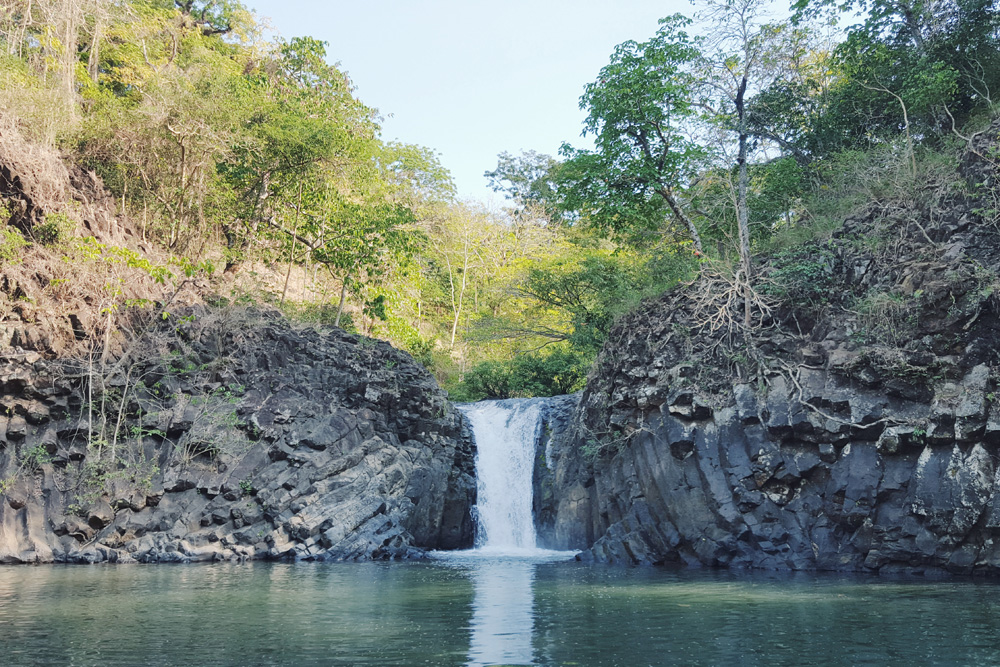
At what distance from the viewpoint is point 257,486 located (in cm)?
1836

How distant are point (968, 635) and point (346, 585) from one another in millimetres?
8825

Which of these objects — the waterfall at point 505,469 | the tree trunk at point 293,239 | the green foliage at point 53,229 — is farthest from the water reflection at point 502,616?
the green foliage at point 53,229

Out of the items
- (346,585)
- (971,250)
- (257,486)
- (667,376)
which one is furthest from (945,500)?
(257,486)

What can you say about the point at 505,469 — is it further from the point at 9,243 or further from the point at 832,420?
the point at 9,243

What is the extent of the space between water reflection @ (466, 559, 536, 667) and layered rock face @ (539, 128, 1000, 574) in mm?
3711

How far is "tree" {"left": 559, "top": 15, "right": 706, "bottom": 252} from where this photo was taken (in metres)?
20.6

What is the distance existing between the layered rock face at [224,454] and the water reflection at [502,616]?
15.7ft

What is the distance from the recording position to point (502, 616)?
9.21 meters

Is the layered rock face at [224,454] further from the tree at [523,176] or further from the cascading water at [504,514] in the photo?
the tree at [523,176]

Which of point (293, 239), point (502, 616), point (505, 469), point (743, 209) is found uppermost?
point (293, 239)

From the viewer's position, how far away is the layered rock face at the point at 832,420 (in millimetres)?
13016

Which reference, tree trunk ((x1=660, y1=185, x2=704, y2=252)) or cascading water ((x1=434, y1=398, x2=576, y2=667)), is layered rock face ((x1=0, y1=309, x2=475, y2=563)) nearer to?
cascading water ((x1=434, y1=398, x2=576, y2=667))

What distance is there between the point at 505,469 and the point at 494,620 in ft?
45.2

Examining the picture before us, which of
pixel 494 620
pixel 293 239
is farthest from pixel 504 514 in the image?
pixel 494 620
